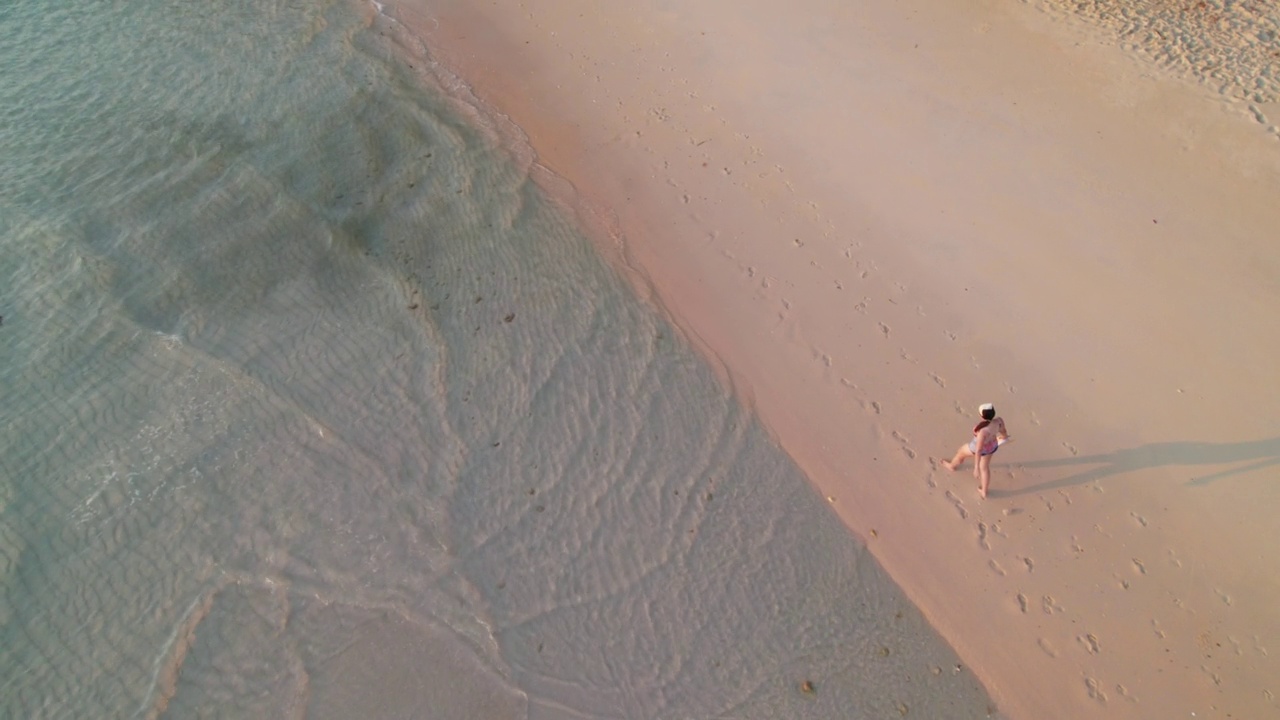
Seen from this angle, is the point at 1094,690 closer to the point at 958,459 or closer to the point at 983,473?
the point at 983,473

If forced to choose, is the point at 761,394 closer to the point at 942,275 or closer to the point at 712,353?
the point at 712,353

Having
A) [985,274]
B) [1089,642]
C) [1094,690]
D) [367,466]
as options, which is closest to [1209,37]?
[985,274]

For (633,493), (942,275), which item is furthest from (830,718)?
(942,275)

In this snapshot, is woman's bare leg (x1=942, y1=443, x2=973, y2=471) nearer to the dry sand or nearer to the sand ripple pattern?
the dry sand

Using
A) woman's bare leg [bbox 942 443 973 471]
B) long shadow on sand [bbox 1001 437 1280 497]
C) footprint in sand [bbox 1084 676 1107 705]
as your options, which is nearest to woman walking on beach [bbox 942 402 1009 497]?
woman's bare leg [bbox 942 443 973 471]

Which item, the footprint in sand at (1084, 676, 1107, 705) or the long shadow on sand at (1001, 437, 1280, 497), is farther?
the long shadow on sand at (1001, 437, 1280, 497)

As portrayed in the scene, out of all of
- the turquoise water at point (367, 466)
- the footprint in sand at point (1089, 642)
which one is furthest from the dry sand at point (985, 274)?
the turquoise water at point (367, 466)
